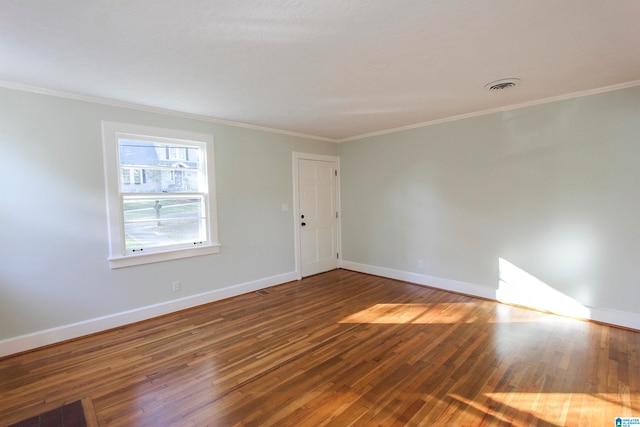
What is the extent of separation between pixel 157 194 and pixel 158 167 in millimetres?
322

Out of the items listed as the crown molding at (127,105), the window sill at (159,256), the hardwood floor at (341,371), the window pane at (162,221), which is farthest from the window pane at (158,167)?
the hardwood floor at (341,371)

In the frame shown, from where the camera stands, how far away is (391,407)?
2.00m

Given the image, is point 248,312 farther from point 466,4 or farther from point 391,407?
point 466,4

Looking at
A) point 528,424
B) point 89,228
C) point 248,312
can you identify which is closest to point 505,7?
point 528,424

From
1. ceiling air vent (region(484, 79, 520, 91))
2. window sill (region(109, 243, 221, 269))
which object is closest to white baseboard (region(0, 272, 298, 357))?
window sill (region(109, 243, 221, 269))

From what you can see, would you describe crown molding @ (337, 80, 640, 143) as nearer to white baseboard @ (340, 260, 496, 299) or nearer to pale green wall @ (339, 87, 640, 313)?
pale green wall @ (339, 87, 640, 313)

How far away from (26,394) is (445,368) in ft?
10.4

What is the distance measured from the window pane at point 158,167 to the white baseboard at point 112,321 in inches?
53.9

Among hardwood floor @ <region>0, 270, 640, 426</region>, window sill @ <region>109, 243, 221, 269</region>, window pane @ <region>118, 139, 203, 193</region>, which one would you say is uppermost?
window pane @ <region>118, 139, 203, 193</region>

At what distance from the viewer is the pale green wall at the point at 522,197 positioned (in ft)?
10.0

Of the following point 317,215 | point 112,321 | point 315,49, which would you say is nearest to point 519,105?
point 315,49

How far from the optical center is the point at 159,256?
3.57 meters

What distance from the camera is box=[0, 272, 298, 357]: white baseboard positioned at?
2781 mm

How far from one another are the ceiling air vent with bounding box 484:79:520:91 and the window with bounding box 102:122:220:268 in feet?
10.7
